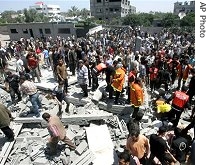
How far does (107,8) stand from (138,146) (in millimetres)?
82312

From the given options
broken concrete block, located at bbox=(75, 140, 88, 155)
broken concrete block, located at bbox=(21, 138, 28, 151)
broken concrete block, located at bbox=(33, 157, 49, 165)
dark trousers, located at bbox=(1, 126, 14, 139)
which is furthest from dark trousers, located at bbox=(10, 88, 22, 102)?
broken concrete block, located at bbox=(75, 140, 88, 155)

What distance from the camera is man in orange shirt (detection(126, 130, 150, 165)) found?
5630 mm

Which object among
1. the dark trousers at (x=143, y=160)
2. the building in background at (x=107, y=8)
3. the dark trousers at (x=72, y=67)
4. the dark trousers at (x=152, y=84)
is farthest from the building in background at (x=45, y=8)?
the dark trousers at (x=143, y=160)

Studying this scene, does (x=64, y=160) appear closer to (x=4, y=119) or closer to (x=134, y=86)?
(x=4, y=119)

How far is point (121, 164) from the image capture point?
5109 millimetres

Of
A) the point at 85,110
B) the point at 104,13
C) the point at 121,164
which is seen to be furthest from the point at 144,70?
the point at 104,13

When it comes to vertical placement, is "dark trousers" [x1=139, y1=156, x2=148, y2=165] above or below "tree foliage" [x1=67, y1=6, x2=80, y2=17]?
below

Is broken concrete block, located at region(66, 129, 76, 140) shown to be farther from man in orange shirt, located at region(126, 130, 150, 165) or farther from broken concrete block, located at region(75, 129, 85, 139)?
man in orange shirt, located at region(126, 130, 150, 165)

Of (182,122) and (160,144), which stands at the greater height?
(160,144)

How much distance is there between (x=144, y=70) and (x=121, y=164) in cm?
741

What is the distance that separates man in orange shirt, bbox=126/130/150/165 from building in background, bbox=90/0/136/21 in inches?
3184

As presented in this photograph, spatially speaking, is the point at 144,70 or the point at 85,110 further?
the point at 144,70

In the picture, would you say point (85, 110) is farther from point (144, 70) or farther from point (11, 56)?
point (11, 56)
